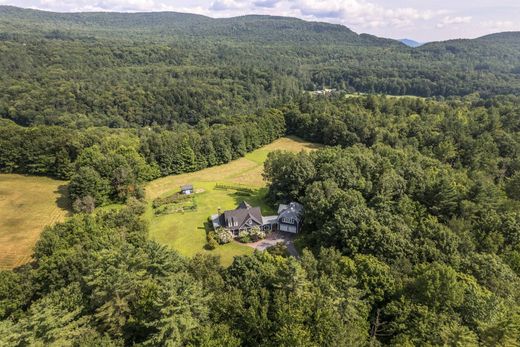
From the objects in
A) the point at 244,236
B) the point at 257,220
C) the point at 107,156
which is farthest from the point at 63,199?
the point at 257,220

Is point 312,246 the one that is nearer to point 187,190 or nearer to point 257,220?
point 257,220

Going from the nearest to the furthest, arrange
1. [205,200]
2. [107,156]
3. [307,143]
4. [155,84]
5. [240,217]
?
[240,217] → [205,200] → [107,156] → [307,143] → [155,84]

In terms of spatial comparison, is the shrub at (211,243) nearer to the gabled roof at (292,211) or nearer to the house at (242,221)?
the house at (242,221)

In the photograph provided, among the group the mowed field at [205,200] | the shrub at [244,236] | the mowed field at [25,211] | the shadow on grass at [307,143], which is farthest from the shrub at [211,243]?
the shadow on grass at [307,143]

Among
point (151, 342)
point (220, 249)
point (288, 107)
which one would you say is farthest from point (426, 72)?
point (151, 342)

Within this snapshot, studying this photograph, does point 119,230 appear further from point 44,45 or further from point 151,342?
point 44,45

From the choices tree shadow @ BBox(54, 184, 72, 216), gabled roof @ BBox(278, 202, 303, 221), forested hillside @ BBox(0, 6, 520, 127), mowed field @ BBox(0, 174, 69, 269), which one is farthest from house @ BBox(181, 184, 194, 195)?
forested hillside @ BBox(0, 6, 520, 127)
